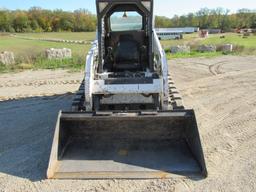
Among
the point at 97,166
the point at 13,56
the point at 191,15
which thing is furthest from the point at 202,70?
the point at 191,15

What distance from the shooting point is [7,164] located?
5.07 metres

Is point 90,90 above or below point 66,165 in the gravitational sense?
above

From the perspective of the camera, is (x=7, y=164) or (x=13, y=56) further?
(x=13, y=56)

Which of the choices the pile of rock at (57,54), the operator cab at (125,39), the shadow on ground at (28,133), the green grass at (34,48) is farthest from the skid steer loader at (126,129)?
the green grass at (34,48)

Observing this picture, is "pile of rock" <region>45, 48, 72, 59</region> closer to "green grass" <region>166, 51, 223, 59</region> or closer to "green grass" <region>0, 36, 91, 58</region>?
"green grass" <region>0, 36, 91, 58</region>

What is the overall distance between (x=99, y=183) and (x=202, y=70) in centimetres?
1025

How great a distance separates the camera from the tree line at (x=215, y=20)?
81.3 meters

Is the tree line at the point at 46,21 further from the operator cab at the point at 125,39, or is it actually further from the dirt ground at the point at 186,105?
the operator cab at the point at 125,39

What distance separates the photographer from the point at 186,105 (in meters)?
8.24

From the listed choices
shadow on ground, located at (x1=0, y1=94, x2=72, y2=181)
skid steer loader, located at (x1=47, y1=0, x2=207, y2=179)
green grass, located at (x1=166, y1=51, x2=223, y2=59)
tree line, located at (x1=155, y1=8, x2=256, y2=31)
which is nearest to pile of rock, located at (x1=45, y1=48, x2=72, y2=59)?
green grass, located at (x1=166, y1=51, x2=223, y2=59)

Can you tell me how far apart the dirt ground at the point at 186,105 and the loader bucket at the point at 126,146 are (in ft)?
0.57

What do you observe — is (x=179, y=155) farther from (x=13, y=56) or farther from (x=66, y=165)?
(x=13, y=56)

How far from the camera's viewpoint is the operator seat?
6.90 meters

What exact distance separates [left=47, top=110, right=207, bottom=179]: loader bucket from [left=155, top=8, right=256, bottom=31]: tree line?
72.0 meters
